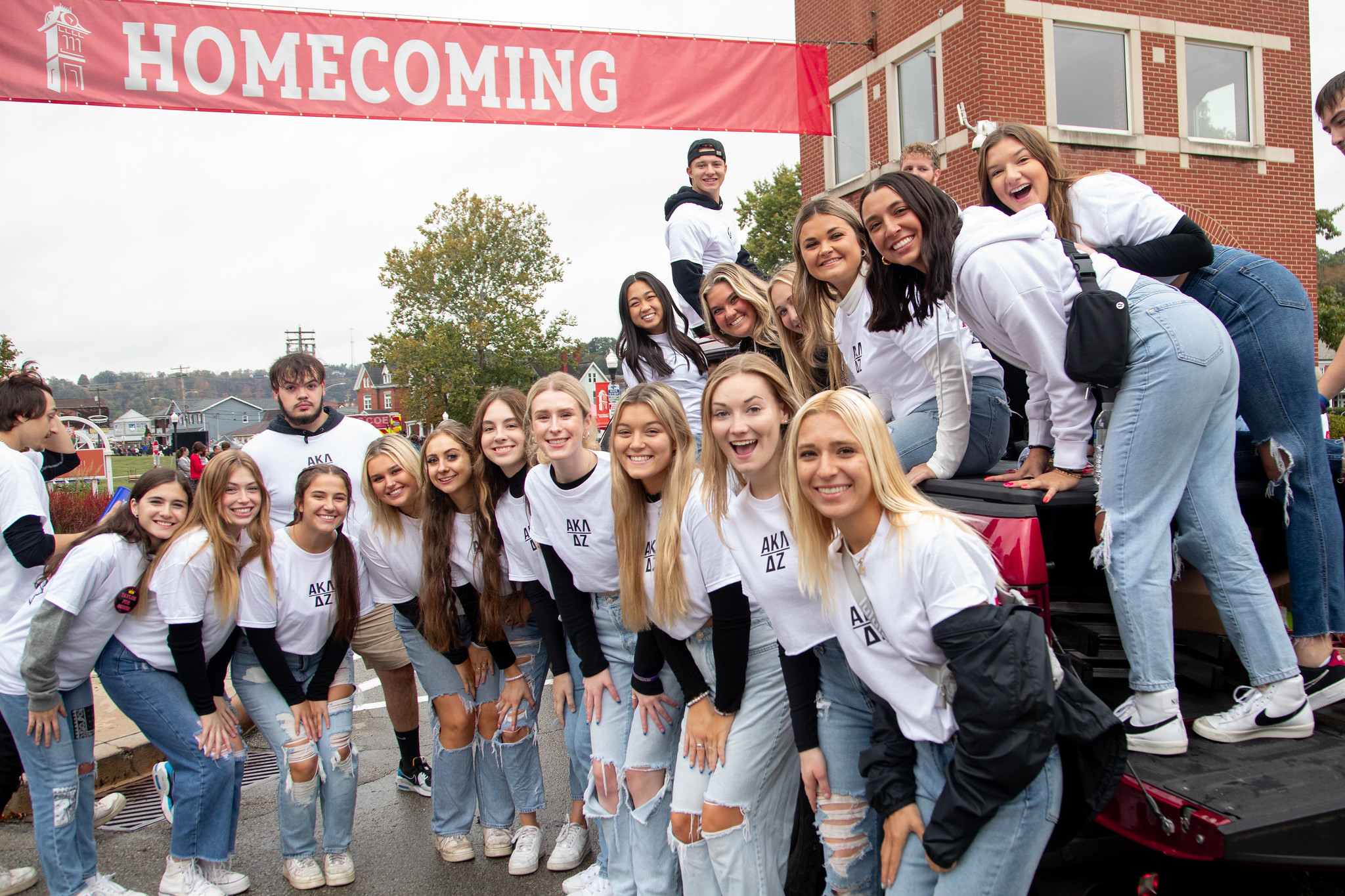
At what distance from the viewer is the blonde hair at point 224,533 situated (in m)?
3.67

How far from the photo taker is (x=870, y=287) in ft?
10.3

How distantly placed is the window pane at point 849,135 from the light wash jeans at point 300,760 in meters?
14.1

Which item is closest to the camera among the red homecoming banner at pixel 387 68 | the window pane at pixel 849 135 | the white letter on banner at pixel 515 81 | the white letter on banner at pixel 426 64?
the red homecoming banner at pixel 387 68

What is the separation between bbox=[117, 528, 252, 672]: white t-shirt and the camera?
357cm

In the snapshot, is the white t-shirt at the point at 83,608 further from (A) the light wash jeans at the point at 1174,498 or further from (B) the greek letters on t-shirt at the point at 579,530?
(A) the light wash jeans at the point at 1174,498

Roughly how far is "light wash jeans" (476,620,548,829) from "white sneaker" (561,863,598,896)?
18.8 inches

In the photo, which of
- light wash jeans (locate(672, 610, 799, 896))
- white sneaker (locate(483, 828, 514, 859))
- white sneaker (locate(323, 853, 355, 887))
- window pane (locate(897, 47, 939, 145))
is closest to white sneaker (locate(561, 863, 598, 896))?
white sneaker (locate(483, 828, 514, 859))

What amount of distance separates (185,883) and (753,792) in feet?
8.22

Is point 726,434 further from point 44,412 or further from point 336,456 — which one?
point 44,412

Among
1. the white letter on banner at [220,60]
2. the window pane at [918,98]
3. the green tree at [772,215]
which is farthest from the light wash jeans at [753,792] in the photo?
the green tree at [772,215]

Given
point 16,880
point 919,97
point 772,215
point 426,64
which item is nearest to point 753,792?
point 16,880

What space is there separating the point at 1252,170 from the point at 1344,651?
1439cm

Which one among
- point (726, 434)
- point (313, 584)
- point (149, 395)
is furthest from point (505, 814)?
point (149, 395)

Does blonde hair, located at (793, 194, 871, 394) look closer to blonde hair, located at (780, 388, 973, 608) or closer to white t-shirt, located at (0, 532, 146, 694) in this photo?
blonde hair, located at (780, 388, 973, 608)
